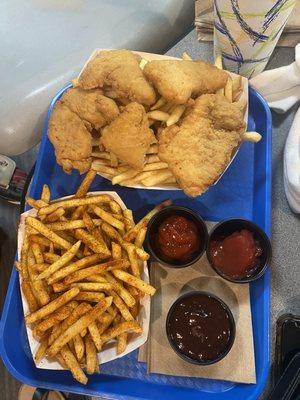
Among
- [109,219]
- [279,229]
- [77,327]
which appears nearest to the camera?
[77,327]

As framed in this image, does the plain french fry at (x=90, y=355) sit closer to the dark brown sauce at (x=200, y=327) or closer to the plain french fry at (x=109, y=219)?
the dark brown sauce at (x=200, y=327)

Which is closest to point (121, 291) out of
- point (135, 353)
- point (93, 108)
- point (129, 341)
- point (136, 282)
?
point (136, 282)

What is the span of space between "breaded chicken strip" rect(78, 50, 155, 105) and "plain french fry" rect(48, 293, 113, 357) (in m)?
0.65

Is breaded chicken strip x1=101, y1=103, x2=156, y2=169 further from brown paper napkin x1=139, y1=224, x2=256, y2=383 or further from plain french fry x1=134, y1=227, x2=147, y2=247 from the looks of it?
brown paper napkin x1=139, y1=224, x2=256, y2=383

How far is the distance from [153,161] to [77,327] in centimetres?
56

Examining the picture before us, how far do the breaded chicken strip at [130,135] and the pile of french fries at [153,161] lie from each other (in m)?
0.05

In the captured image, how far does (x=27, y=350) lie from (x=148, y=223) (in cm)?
60

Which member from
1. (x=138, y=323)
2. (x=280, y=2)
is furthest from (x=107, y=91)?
(x=138, y=323)

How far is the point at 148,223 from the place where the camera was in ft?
4.43

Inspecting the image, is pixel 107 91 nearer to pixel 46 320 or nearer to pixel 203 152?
pixel 203 152

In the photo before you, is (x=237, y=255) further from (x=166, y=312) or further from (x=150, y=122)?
(x=150, y=122)

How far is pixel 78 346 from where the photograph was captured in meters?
1.23

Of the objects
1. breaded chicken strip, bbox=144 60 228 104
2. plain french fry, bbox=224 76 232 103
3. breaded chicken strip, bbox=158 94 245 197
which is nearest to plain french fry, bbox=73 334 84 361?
breaded chicken strip, bbox=158 94 245 197

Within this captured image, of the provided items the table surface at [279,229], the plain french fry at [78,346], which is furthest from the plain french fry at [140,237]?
the table surface at [279,229]
